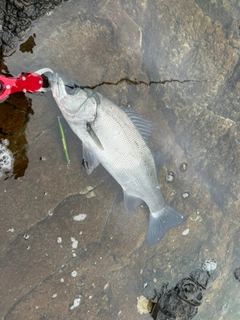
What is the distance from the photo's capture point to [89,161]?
12.8 ft

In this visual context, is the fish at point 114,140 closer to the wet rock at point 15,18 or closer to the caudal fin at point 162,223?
the caudal fin at point 162,223

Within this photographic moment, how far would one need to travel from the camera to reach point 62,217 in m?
3.93

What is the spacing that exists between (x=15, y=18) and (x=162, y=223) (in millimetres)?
2819

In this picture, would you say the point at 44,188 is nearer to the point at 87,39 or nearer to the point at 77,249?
the point at 77,249

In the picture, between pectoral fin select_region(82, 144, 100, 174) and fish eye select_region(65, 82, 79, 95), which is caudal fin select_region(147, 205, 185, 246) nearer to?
pectoral fin select_region(82, 144, 100, 174)

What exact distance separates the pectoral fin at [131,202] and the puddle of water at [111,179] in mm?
88

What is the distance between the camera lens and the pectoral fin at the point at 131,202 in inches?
162

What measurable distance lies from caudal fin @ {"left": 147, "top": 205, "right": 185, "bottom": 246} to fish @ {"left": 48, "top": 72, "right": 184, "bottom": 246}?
15 millimetres

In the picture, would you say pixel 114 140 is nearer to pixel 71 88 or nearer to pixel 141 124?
pixel 141 124

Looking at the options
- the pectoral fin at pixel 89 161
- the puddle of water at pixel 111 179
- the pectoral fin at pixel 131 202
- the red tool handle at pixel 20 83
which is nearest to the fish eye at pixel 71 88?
the puddle of water at pixel 111 179

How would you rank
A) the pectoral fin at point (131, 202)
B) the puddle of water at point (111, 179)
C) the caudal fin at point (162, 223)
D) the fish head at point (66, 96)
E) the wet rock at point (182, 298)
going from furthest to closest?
the wet rock at point (182, 298), the caudal fin at point (162, 223), the pectoral fin at point (131, 202), the puddle of water at point (111, 179), the fish head at point (66, 96)

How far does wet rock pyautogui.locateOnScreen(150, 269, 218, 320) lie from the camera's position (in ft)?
15.0

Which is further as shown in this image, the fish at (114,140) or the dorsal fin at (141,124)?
the dorsal fin at (141,124)

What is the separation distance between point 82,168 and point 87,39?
1446 mm
